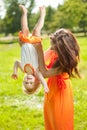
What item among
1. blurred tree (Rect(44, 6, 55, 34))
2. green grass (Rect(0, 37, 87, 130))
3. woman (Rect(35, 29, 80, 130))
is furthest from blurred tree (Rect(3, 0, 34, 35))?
woman (Rect(35, 29, 80, 130))

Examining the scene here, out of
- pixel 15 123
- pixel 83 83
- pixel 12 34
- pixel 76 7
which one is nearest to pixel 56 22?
pixel 12 34

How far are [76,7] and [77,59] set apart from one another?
1198 inches

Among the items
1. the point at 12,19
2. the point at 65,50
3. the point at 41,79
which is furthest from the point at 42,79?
the point at 12,19

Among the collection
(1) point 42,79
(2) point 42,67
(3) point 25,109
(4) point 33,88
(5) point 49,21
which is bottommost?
(3) point 25,109

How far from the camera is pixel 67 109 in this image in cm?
436

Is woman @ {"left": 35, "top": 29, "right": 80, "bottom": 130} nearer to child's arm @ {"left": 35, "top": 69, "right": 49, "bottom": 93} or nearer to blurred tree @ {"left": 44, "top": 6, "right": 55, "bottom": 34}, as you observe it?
child's arm @ {"left": 35, "top": 69, "right": 49, "bottom": 93}

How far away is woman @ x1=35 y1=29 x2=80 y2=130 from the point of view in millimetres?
4020

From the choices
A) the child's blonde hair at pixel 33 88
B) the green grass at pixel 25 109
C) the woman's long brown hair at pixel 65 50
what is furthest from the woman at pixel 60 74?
the green grass at pixel 25 109

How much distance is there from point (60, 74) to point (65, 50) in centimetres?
29

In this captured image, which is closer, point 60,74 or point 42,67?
point 42,67

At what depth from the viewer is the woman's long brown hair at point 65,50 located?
158 inches

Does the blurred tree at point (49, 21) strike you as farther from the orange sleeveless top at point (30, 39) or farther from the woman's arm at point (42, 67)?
the orange sleeveless top at point (30, 39)

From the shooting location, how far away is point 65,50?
4016mm

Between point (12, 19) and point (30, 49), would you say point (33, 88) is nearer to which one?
point (30, 49)
